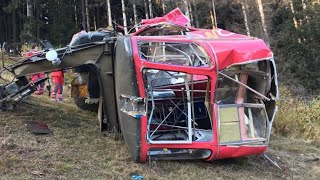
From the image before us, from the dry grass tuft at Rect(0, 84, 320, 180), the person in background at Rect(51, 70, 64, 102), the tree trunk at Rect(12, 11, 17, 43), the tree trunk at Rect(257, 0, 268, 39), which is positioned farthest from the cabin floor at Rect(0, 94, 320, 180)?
the tree trunk at Rect(12, 11, 17, 43)

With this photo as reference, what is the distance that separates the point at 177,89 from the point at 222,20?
2982cm

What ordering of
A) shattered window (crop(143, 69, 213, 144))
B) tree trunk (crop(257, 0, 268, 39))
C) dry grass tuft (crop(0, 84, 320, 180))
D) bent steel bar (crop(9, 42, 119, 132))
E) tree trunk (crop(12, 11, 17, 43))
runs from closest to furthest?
dry grass tuft (crop(0, 84, 320, 180)), shattered window (crop(143, 69, 213, 144)), bent steel bar (crop(9, 42, 119, 132)), tree trunk (crop(257, 0, 268, 39)), tree trunk (crop(12, 11, 17, 43))

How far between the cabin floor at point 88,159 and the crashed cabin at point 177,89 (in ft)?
0.93

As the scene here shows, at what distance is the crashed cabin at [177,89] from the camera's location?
654 centimetres

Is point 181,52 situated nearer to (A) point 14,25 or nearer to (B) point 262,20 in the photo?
(B) point 262,20

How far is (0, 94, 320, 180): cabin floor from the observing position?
6090 millimetres

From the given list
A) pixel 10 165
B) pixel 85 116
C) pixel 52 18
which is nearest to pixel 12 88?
pixel 85 116

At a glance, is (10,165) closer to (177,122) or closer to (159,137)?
(159,137)

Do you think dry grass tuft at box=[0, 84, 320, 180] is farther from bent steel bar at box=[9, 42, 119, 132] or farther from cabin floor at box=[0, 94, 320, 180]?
bent steel bar at box=[9, 42, 119, 132]

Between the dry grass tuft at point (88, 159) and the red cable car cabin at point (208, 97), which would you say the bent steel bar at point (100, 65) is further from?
the red cable car cabin at point (208, 97)

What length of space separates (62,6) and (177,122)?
29496 millimetres

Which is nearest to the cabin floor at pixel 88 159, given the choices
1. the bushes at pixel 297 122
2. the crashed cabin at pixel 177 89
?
the crashed cabin at pixel 177 89

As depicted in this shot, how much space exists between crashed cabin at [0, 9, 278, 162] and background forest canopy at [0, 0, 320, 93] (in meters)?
19.4

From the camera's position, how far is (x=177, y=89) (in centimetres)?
831
